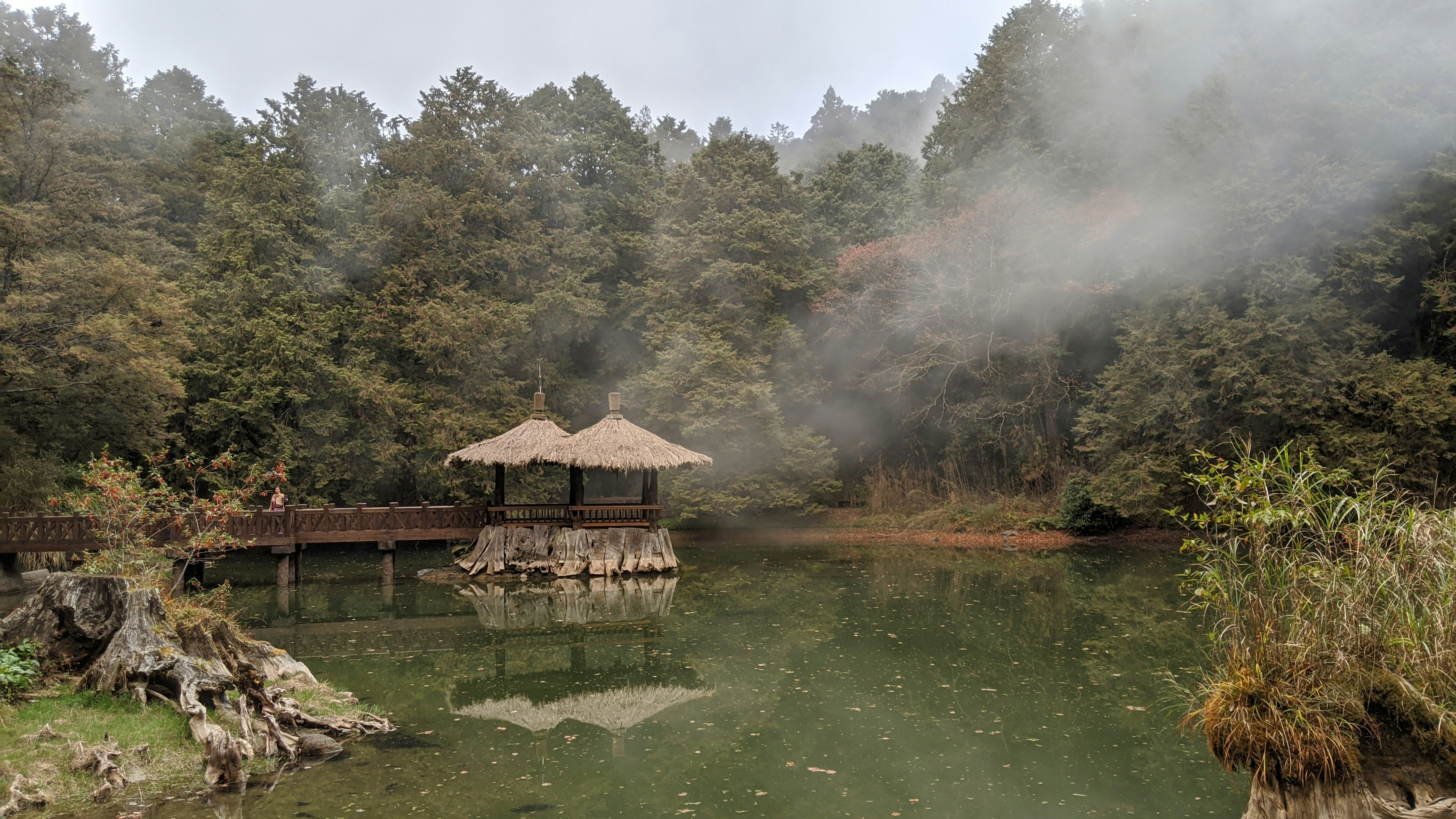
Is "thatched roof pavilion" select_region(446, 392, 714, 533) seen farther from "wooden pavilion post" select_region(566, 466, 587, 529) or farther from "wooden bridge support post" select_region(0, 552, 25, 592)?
"wooden bridge support post" select_region(0, 552, 25, 592)

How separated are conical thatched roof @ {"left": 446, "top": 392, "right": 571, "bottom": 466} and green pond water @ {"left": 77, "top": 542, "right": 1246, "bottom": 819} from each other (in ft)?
6.81

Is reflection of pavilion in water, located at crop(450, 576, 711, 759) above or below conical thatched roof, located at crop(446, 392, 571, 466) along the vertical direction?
below

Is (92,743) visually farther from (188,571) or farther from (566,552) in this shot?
(188,571)

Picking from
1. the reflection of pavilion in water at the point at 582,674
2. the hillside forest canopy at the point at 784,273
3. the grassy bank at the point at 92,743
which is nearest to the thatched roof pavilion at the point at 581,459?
the reflection of pavilion in water at the point at 582,674

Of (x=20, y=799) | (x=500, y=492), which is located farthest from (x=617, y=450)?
(x=20, y=799)

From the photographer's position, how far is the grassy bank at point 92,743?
4.80 meters

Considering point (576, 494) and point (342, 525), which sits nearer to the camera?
point (342, 525)

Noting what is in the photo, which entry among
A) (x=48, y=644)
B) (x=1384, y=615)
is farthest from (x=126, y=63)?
(x=1384, y=615)

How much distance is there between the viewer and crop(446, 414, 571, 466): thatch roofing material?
46.1ft

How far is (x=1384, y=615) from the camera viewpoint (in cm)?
384

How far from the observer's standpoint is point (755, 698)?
706cm

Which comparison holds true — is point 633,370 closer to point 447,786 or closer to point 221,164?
point 221,164

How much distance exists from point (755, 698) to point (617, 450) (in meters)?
7.61

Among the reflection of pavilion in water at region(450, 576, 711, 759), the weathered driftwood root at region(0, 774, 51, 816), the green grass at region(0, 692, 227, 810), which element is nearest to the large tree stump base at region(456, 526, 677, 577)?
the reflection of pavilion in water at region(450, 576, 711, 759)
